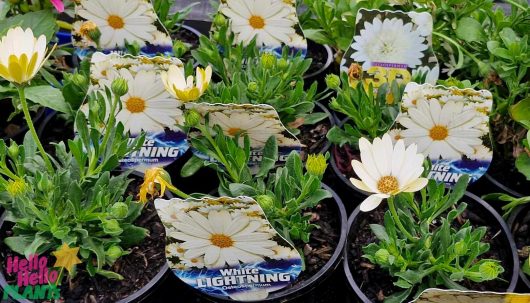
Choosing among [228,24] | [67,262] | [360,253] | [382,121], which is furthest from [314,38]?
[67,262]

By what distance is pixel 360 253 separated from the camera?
123cm

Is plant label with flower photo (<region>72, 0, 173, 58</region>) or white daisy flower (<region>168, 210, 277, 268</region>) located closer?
white daisy flower (<region>168, 210, 277, 268</region>)

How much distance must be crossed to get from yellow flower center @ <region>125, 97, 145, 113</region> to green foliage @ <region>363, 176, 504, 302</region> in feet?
1.74

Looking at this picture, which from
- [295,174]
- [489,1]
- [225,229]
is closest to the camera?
[225,229]

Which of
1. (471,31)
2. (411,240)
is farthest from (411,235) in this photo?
(471,31)

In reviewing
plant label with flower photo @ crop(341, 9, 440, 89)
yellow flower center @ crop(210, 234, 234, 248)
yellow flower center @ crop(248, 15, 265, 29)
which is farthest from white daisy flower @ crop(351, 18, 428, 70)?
yellow flower center @ crop(210, 234, 234, 248)

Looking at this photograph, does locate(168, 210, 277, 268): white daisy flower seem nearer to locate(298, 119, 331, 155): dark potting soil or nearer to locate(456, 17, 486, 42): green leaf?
locate(298, 119, 331, 155): dark potting soil

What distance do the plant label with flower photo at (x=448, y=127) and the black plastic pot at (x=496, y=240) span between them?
7 centimetres

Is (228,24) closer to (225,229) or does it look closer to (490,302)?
(225,229)

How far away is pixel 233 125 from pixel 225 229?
235 mm

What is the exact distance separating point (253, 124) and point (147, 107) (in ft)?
0.81

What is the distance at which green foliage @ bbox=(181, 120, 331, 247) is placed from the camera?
1113mm

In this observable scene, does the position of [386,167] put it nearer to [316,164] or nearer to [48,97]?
[316,164]

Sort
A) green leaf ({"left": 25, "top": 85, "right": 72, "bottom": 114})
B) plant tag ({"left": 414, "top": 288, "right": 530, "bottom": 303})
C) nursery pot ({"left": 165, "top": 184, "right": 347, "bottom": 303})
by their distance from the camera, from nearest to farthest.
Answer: plant tag ({"left": 414, "top": 288, "right": 530, "bottom": 303}), nursery pot ({"left": 165, "top": 184, "right": 347, "bottom": 303}), green leaf ({"left": 25, "top": 85, "right": 72, "bottom": 114})
